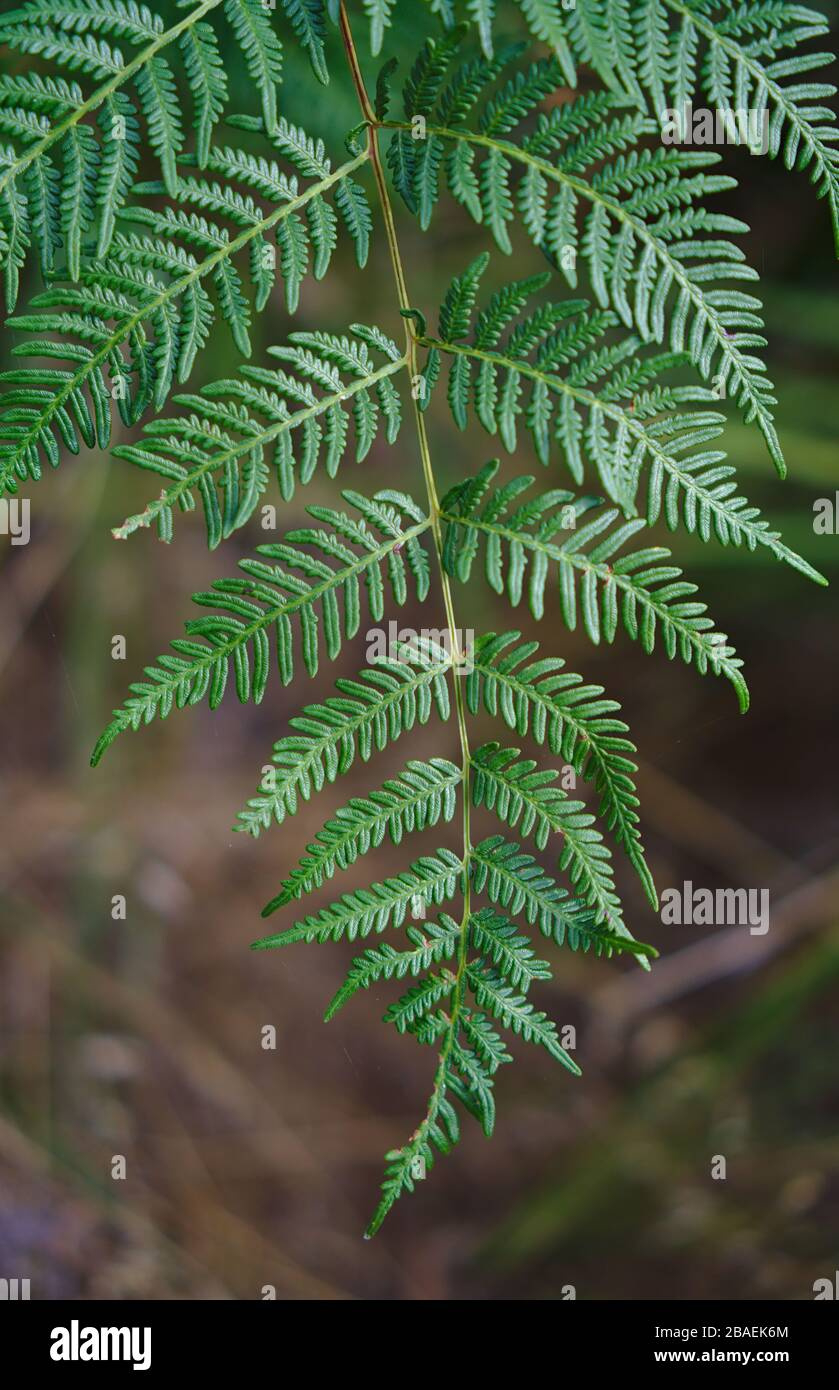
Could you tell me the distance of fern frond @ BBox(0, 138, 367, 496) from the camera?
2.26ft

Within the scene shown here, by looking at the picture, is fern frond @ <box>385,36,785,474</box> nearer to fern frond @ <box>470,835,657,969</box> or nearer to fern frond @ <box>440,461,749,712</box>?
fern frond @ <box>440,461,749,712</box>

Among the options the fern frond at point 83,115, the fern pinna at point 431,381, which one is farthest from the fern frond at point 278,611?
the fern frond at point 83,115

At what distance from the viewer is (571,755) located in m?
0.73

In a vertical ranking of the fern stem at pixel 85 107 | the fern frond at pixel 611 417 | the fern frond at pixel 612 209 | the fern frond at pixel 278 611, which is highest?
the fern stem at pixel 85 107

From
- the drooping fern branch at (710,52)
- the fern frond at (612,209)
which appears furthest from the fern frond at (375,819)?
the drooping fern branch at (710,52)

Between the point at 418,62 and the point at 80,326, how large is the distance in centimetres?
29

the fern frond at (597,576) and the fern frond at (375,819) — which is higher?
the fern frond at (597,576)

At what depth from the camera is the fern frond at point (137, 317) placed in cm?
69

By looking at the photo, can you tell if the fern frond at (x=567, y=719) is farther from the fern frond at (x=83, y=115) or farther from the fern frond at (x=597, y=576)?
the fern frond at (x=83, y=115)

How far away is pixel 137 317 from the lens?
70 cm

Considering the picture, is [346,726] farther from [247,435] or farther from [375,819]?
[247,435]

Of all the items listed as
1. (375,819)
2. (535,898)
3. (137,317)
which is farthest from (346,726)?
(137,317)

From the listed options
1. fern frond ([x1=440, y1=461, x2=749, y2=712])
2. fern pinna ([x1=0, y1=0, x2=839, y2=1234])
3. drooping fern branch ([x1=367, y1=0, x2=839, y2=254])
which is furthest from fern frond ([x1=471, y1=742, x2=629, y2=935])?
drooping fern branch ([x1=367, y1=0, x2=839, y2=254])
